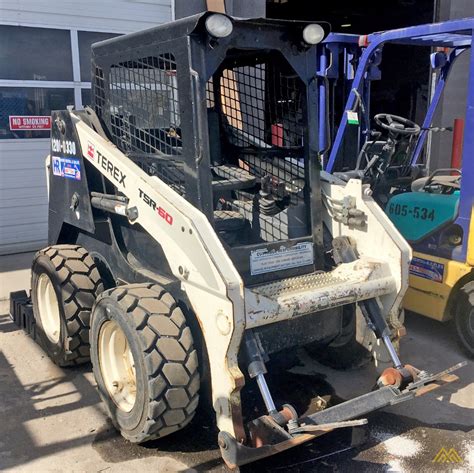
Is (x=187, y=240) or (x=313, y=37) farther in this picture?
(x=313, y=37)

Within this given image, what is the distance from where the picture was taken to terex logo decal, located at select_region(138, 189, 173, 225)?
10.0 ft

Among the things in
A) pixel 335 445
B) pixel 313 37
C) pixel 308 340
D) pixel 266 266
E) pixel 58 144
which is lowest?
pixel 335 445

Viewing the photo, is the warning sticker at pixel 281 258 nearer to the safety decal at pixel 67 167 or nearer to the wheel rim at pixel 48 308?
the safety decal at pixel 67 167

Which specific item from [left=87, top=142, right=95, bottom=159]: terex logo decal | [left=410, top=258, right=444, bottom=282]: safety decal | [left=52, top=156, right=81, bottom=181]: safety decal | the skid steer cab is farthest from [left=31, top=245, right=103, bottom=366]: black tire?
[left=410, top=258, right=444, bottom=282]: safety decal

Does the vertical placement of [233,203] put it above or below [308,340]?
above

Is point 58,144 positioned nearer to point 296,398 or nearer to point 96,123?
→ point 96,123

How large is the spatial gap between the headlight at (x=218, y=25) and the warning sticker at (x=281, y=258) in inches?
47.7

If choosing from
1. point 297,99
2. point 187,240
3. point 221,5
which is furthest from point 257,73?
point 221,5

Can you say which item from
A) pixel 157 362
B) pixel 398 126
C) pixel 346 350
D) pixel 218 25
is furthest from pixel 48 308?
pixel 398 126

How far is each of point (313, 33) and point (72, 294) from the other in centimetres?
232

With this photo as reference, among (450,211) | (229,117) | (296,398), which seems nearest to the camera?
(296,398)

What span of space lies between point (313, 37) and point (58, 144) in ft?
6.86

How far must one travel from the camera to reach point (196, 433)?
11.1 feet

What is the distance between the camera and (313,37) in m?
3.26
